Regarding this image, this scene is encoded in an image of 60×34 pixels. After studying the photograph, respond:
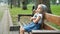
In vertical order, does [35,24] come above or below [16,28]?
above

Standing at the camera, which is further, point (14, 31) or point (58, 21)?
point (14, 31)

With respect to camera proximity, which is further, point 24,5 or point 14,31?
point 24,5

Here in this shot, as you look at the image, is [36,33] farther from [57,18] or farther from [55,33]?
[57,18]

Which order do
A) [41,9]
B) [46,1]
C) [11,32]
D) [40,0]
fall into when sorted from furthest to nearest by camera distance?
[46,1] → [40,0] → [11,32] → [41,9]

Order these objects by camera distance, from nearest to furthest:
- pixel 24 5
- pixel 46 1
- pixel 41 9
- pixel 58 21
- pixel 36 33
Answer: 1. pixel 36 33
2. pixel 58 21
3. pixel 41 9
4. pixel 46 1
5. pixel 24 5

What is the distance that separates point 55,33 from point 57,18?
914 millimetres

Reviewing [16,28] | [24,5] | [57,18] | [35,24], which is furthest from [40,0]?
[24,5]

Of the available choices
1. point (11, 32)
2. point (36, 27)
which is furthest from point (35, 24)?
point (11, 32)

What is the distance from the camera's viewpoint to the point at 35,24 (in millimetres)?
6125

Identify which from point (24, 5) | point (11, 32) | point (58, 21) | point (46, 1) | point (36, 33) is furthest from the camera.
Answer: point (24, 5)

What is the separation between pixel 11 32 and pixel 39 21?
4510 millimetres

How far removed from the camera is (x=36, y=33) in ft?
12.5

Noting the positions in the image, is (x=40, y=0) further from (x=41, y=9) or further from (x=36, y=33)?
(x=36, y=33)

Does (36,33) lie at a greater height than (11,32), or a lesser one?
greater
